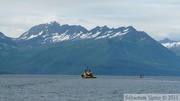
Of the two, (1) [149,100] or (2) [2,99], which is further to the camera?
(2) [2,99]

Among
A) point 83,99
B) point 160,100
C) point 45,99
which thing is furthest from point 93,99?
point 160,100

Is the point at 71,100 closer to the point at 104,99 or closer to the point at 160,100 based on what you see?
the point at 104,99

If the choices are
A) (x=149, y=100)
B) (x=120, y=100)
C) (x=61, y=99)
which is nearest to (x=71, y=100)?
(x=61, y=99)

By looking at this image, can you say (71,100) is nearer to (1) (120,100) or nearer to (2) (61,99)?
(2) (61,99)

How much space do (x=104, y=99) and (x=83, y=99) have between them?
5.97 meters

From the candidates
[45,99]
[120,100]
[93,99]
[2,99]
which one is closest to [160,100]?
[120,100]

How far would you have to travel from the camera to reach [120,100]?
12275 cm

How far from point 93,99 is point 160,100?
22130 millimetres

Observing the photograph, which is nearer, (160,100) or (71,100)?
(160,100)

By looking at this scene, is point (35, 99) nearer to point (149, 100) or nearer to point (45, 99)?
point (45, 99)

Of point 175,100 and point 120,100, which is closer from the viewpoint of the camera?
point 175,100

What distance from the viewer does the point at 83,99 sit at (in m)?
126

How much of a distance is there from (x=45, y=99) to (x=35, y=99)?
2.76m

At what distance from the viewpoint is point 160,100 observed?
4402 inches
